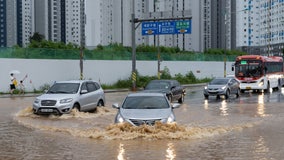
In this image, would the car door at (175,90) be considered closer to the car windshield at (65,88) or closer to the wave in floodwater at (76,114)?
the wave in floodwater at (76,114)

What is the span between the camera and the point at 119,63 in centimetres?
5425

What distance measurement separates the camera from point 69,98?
21172 millimetres

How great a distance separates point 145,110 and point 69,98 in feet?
23.1

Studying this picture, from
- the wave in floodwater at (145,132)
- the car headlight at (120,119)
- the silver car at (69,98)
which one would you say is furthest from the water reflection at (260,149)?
the silver car at (69,98)

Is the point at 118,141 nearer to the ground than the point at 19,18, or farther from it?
→ nearer to the ground

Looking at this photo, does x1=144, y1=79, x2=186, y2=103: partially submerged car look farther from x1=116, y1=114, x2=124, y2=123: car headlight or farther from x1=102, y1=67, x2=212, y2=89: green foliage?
x1=102, y1=67, x2=212, y2=89: green foliage

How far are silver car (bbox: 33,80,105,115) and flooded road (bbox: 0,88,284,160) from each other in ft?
1.57

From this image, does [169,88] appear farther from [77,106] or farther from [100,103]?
[77,106]

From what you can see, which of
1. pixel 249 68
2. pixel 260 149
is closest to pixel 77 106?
pixel 260 149

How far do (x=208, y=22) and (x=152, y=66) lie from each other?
1679 inches

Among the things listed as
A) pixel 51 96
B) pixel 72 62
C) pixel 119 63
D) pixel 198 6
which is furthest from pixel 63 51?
pixel 198 6

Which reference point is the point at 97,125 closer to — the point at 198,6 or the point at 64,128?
the point at 64,128

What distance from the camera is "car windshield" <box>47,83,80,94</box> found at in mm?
22094

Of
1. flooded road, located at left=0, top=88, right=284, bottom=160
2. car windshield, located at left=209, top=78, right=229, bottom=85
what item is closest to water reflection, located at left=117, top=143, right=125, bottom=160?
flooded road, located at left=0, top=88, right=284, bottom=160
